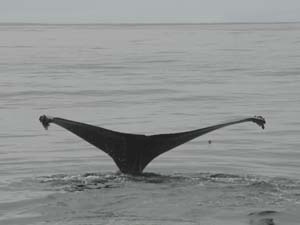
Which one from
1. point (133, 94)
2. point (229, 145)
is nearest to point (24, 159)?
point (229, 145)

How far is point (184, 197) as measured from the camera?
971 cm

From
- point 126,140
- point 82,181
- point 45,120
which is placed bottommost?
point 82,181

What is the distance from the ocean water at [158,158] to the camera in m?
9.23

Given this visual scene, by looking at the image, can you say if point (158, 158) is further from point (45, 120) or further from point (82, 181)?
point (45, 120)

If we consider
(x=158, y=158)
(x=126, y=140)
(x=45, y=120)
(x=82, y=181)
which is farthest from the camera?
(x=158, y=158)

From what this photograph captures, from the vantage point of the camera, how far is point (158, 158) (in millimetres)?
14062

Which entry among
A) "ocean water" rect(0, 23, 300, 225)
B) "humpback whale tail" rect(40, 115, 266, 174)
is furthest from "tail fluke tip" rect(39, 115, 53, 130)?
"ocean water" rect(0, 23, 300, 225)

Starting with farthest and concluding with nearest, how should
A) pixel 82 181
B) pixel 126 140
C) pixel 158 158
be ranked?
pixel 158 158, pixel 82 181, pixel 126 140

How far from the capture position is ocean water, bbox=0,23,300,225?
9234 mm

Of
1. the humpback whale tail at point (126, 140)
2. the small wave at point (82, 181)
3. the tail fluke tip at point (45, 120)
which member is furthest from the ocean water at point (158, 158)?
the tail fluke tip at point (45, 120)

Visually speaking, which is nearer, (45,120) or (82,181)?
(45,120)

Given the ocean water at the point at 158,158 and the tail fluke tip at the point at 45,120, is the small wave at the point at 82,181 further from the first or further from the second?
the tail fluke tip at the point at 45,120

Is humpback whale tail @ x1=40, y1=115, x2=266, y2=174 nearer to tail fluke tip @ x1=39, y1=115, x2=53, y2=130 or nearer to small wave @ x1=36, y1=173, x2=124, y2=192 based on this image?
tail fluke tip @ x1=39, y1=115, x2=53, y2=130

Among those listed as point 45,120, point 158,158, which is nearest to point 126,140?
point 45,120
